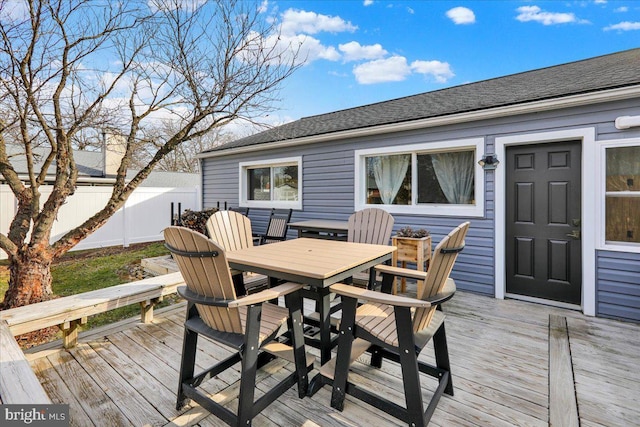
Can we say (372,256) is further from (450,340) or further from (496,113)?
(496,113)

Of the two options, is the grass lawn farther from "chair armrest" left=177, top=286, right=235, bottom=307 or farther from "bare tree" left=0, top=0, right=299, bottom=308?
"chair armrest" left=177, top=286, right=235, bottom=307

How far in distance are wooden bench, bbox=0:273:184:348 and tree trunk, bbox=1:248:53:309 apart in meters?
1.34

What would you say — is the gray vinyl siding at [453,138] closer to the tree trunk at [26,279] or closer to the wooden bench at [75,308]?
the wooden bench at [75,308]

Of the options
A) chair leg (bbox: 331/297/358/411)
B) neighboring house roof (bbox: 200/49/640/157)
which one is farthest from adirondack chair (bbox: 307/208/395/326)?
neighboring house roof (bbox: 200/49/640/157)

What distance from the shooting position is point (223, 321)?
1732 millimetres

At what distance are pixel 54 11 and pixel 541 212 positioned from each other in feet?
19.6

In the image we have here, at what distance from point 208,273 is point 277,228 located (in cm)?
434

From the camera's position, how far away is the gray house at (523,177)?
3303 millimetres

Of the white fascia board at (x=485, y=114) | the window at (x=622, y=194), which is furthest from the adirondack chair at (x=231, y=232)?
the window at (x=622, y=194)

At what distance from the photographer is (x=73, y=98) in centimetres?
386

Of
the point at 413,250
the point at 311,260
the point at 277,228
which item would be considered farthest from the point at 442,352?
the point at 277,228

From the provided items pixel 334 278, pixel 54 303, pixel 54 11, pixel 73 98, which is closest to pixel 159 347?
pixel 54 303

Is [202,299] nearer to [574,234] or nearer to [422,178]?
[422,178]

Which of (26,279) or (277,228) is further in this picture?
(277,228)
